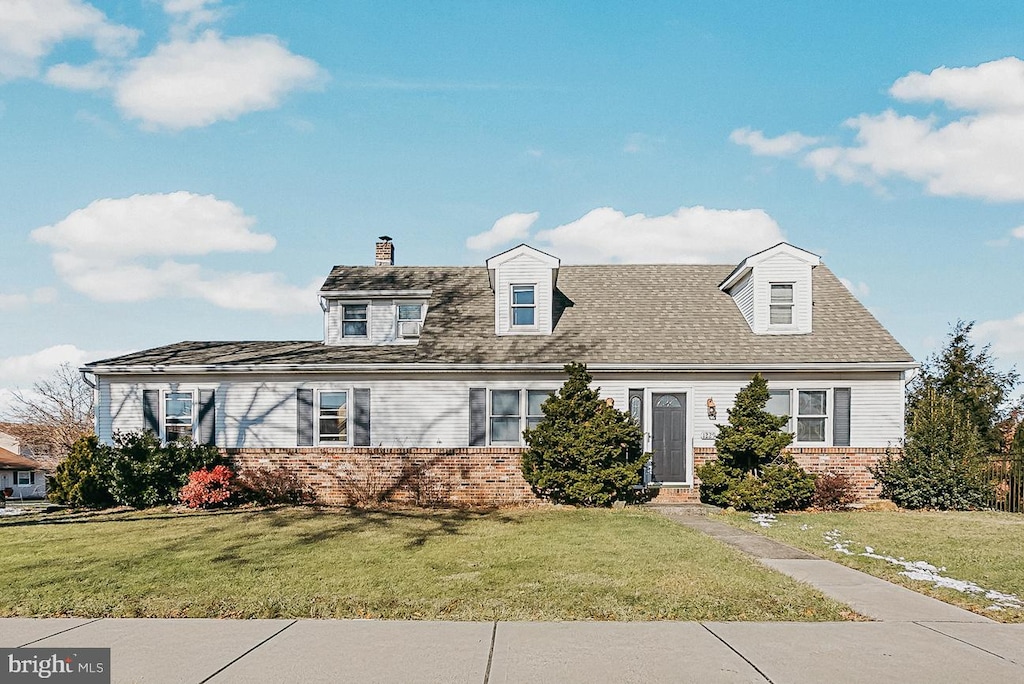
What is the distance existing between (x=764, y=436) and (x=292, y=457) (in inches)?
410

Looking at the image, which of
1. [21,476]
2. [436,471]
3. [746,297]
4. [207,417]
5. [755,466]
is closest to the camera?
[755,466]

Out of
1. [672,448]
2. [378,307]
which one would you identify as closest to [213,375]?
[378,307]

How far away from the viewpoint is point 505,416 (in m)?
17.7

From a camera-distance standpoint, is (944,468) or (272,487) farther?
(272,487)

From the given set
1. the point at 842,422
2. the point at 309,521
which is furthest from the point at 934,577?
the point at 309,521

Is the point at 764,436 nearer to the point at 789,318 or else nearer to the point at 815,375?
the point at 815,375

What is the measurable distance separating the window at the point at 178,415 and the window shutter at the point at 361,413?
385 centimetres

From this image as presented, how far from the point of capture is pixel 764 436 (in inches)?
625

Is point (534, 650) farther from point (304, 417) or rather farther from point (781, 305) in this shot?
point (781, 305)

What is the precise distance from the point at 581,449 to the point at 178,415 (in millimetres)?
9686

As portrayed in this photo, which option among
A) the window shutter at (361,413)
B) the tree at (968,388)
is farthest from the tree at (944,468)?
the window shutter at (361,413)

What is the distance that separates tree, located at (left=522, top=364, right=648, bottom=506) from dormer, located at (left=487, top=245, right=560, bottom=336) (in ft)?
9.73

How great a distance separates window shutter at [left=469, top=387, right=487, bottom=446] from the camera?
17.6 meters

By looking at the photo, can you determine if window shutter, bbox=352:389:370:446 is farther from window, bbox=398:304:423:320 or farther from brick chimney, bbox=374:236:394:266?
brick chimney, bbox=374:236:394:266
